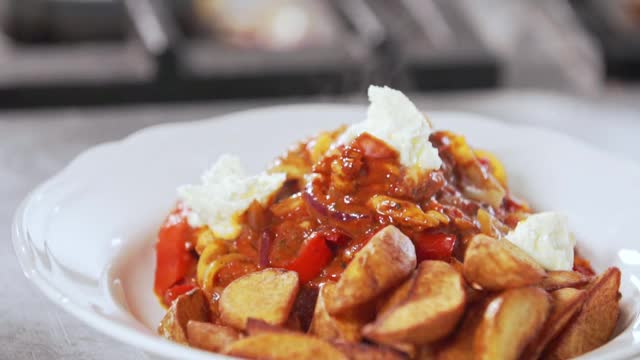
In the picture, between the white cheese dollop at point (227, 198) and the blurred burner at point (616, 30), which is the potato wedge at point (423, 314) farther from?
the blurred burner at point (616, 30)

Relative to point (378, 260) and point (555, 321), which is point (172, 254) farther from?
point (555, 321)

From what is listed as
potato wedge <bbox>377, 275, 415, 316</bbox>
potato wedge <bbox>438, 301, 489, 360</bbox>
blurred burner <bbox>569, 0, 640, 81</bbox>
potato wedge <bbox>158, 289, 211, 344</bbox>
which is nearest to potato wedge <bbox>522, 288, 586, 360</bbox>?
potato wedge <bbox>438, 301, 489, 360</bbox>

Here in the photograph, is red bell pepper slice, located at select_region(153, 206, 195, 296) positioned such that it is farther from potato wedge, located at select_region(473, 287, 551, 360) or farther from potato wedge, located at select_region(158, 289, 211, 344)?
potato wedge, located at select_region(473, 287, 551, 360)

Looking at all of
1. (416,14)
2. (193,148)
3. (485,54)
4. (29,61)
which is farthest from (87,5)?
(193,148)

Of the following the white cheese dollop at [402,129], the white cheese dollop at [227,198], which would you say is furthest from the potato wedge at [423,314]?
the white cheese dollop at [227,198]

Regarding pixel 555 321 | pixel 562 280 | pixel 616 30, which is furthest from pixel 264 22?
pixel 555 321

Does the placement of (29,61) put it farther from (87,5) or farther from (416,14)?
(416,14)
